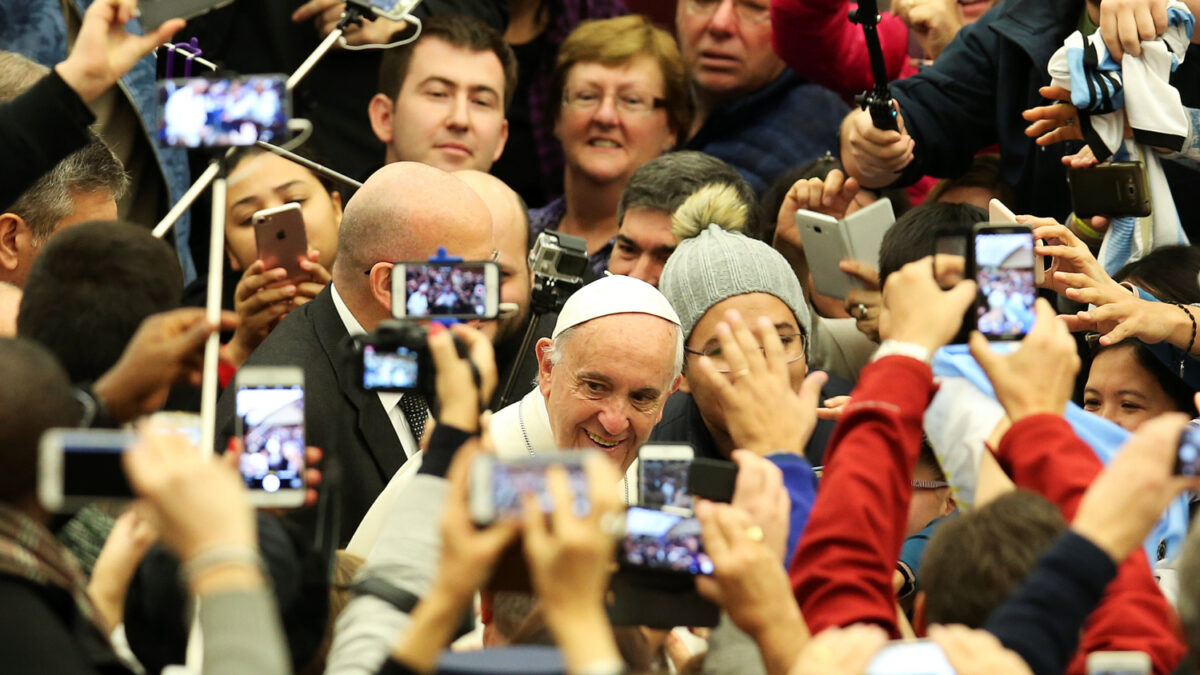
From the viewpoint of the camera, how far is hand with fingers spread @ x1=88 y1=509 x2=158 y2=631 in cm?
266

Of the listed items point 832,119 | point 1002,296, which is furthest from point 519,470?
point 832,119

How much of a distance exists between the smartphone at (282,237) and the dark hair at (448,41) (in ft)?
3.58

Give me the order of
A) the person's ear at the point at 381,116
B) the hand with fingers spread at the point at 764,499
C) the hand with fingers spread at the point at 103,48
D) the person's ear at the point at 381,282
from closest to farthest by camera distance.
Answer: the hand with fingers spread at the point at 764,499, the hand with fingers spread at the point at 103,48, the person's ear at the point at 381,282, the person's ear at the point at 381,116

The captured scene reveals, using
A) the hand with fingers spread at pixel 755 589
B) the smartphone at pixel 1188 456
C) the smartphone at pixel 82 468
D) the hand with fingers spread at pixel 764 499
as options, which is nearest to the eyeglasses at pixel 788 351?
the hand with fingers spread at pixel 764 499

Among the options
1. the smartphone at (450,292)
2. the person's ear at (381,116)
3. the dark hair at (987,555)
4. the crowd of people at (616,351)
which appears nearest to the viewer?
the crowd of people at (616,351)

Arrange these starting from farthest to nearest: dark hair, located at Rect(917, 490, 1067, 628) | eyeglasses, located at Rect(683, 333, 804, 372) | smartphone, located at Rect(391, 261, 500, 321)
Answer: eyeglasses, located at Rect(683, 333, 804, 372) < smartphone, located at Rect(391, 261, 500, 321) < dark hair, located at Rect(917, 490, 1067, 628)

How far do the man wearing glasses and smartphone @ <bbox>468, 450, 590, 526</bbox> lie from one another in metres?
3.57

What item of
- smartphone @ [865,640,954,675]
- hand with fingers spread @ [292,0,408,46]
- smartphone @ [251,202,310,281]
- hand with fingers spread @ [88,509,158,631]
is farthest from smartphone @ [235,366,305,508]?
hand with fingers spread @ [292,0,408,46]

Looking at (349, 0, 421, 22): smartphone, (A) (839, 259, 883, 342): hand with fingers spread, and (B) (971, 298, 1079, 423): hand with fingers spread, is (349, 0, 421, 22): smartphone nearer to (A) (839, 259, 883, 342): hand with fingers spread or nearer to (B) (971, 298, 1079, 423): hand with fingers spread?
(A) (839, 259, 883, 342): hand with fingers spread

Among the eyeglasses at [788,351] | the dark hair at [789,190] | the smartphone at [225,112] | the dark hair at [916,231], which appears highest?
the smartphone at [225,112]

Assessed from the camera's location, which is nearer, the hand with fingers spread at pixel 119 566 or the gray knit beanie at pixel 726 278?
the hand with fingers spread at pixel 119 566

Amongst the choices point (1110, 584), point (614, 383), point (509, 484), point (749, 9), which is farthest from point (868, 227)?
point (509, 484)

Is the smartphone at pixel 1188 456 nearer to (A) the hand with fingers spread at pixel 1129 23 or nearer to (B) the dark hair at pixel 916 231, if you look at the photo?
(B) the dark hair at pixel 916 231

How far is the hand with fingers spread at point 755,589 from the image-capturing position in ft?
8.05
